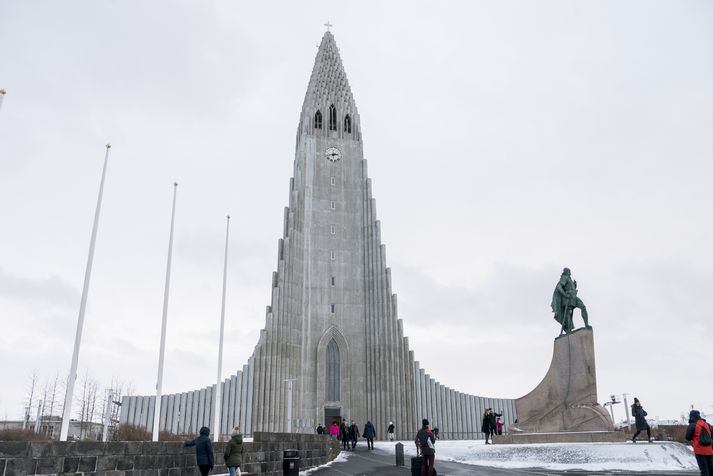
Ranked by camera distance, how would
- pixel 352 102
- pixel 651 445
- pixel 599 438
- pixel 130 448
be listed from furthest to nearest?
pixel 352 102 < pixel 599 438 < pixel 651 445 < pixel 130 448

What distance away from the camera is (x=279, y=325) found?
47750 mm

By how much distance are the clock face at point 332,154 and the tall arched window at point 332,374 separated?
16543mm

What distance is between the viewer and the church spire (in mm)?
57344

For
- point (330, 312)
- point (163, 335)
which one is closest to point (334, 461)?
point (163, 335)

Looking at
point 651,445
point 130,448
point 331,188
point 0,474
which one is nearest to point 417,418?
point 331,188

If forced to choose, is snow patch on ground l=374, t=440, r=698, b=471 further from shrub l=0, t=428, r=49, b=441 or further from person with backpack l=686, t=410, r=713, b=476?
shrub l=0, t=428, r=49, b=441

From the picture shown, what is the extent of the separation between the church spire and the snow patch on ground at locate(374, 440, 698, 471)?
39.9 metres

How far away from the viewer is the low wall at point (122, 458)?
10.5 meters

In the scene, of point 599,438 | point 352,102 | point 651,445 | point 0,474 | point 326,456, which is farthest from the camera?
point 352,102

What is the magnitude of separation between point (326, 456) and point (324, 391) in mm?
24846

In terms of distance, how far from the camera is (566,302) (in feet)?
88.0

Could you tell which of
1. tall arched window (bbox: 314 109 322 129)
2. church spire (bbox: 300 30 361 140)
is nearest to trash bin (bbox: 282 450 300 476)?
church spire (bbox: 300 30 361 140)

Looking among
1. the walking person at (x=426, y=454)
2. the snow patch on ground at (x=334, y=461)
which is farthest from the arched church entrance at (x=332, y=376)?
the walking person at (x=426, y=454)

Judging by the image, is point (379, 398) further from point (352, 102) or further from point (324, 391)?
point (352, 102)
